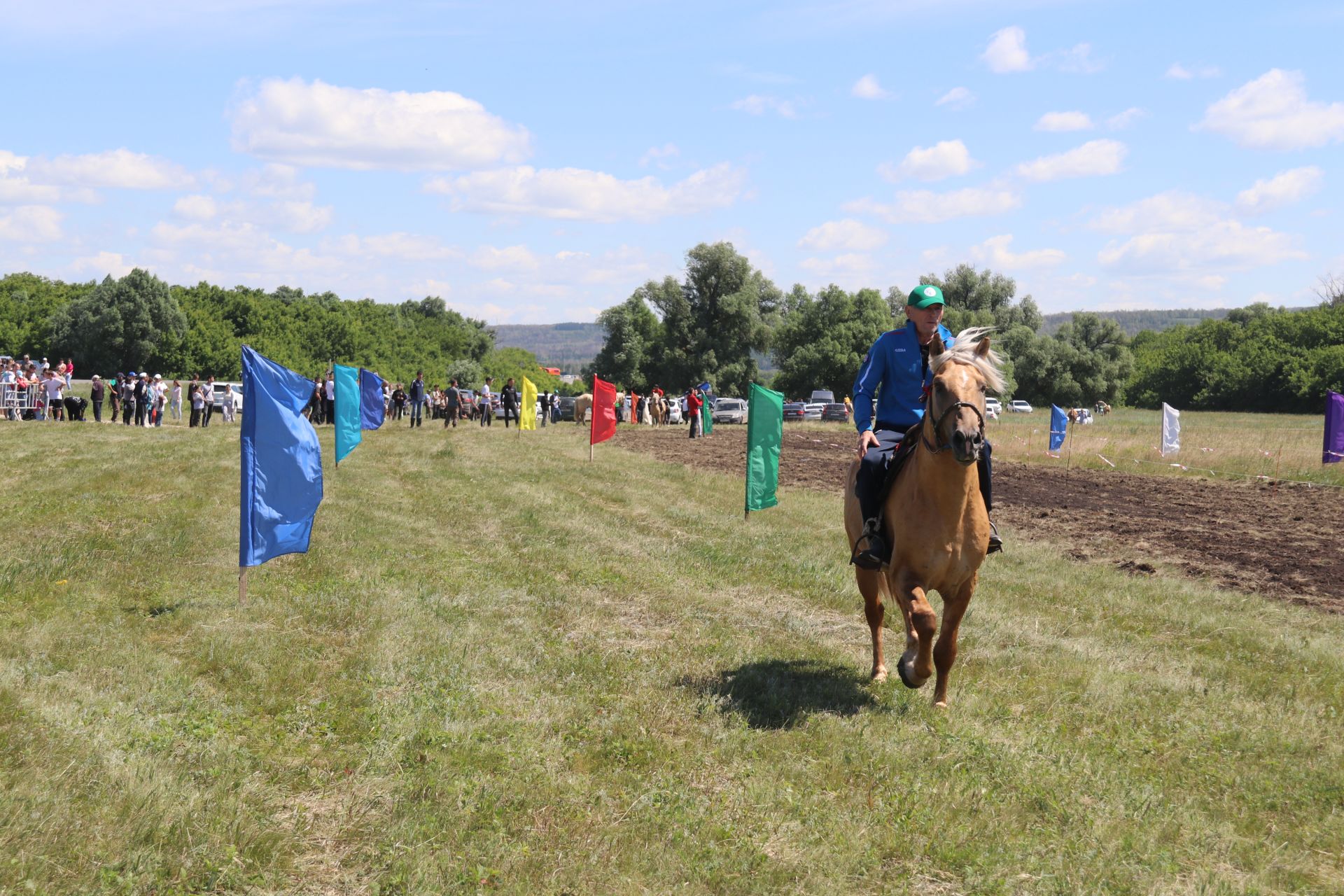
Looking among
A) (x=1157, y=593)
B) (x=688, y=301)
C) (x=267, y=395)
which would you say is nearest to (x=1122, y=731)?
(x=1157, y=593)

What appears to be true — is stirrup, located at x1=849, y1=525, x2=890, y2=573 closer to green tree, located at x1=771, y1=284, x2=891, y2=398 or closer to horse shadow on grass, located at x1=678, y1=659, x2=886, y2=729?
horse shadow on grass, located at x1=678, y1=659, x2=886, y2=729

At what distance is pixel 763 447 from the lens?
1859cm

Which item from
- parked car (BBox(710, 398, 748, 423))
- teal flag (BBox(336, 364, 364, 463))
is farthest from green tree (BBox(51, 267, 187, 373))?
teal flag (BBox(336, 364, 364, 463))

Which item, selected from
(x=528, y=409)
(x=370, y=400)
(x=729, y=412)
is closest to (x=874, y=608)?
(x=528, y=409)

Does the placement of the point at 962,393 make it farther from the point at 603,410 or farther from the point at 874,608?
the point at 603,410

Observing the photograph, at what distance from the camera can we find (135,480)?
2009 cm

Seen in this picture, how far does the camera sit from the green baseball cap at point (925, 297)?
7832 mm

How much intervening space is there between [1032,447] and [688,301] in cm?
5927

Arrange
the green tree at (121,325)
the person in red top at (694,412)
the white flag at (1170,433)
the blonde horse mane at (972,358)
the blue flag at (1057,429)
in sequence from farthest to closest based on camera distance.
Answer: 1. the green tree at (121,325)
2. the person in red top at (694,412)
3. the blue flag at (1057,429)
4. the white flag at (1170,433)
5. the blonde horse mane at (972,358)

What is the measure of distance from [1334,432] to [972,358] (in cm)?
2955

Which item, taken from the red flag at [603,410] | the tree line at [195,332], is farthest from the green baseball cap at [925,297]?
the tree line at [195,332]

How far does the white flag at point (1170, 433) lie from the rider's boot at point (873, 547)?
104 feet

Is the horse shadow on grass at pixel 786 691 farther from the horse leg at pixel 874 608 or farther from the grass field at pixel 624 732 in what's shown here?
the horse leg at pixel 874 608

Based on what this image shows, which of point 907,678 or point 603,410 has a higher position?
point 603,410
